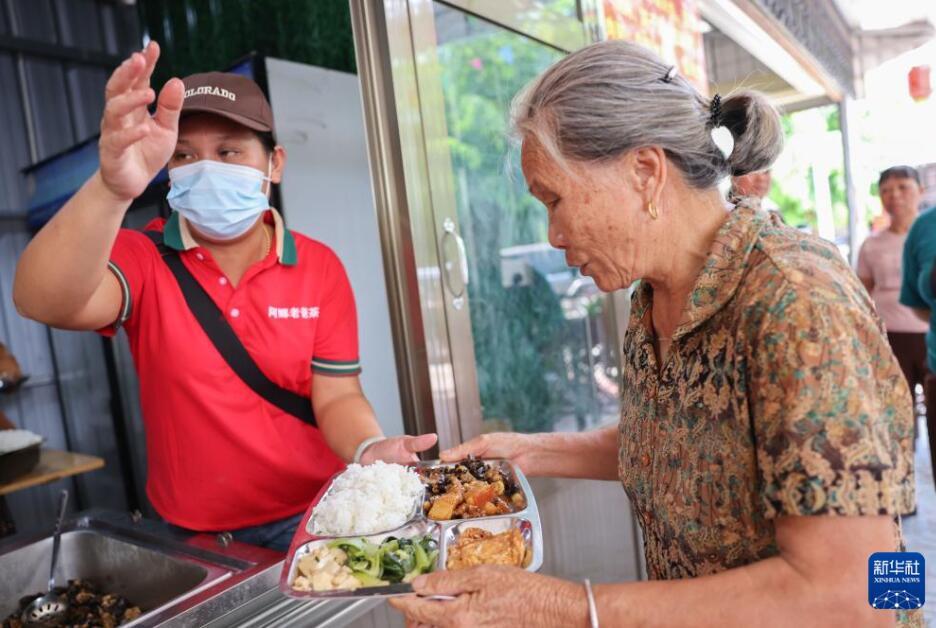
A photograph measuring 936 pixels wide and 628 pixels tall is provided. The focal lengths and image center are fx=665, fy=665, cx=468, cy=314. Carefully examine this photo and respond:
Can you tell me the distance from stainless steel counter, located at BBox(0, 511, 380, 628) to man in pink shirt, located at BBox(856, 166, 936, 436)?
4.13 m

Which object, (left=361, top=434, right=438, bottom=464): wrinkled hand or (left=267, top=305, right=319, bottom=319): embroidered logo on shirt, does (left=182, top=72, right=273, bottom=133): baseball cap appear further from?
(left=361, top=434, right=438, bottom=464): wrinkled hand

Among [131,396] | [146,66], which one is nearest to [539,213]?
[146,66]

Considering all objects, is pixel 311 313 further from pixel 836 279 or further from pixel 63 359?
pixel 63 359

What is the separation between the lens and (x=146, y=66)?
1094mm

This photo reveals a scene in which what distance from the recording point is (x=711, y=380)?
1072 millimetres

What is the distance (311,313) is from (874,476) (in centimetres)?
143

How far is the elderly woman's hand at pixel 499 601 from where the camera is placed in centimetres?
100

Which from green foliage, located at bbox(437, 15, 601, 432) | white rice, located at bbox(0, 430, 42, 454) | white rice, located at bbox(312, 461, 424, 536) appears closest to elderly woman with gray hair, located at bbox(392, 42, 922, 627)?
white rice, located at bbox(312, 461, 424, 536)

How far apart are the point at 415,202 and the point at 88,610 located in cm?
139

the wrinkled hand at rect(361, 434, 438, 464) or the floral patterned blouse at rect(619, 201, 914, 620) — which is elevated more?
the floral patterned blouse at rect(619, 201, 914, 620)

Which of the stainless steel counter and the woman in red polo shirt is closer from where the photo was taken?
the stainless steel counter

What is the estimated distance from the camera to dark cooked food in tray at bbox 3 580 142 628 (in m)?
1.54

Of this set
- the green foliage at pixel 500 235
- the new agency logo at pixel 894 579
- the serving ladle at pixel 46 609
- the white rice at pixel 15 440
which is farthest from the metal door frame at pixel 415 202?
the white rice at pixel 15 440

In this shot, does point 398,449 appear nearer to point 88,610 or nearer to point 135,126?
point 88,610
